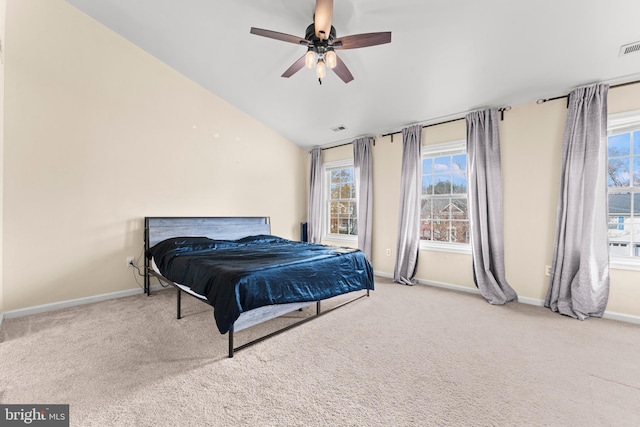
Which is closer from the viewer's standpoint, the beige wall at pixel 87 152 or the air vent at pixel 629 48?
the air vent at pixel 629 48

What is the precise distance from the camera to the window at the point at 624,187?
2.84 metres

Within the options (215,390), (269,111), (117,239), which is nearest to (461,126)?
(269,111)

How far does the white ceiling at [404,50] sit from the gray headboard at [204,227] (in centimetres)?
200

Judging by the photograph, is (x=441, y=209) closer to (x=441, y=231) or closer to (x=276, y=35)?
(x=441, y=231)

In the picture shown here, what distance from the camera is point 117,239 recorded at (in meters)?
3.37

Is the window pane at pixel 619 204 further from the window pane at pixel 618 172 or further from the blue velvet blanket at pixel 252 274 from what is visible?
the blue velvet blanket at pixel 252 274

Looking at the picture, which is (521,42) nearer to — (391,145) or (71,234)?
(391,145)

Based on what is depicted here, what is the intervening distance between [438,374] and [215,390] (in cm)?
149

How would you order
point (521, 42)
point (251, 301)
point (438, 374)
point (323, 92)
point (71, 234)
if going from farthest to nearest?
1. point (323, 92)
2. point (71, 234)
3. point (521, 42)
4. point (251, 301)
5. point (438, 374)

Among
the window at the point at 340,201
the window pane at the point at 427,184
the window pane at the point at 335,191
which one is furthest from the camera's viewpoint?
the window pane at the point at 335,191

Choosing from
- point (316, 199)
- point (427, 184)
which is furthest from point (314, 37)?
point (316, 199)

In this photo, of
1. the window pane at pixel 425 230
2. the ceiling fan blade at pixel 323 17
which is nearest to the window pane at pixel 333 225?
the window pane at pixel 425 230

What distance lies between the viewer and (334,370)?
1882 millimetres

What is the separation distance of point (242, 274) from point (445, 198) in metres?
3.36
